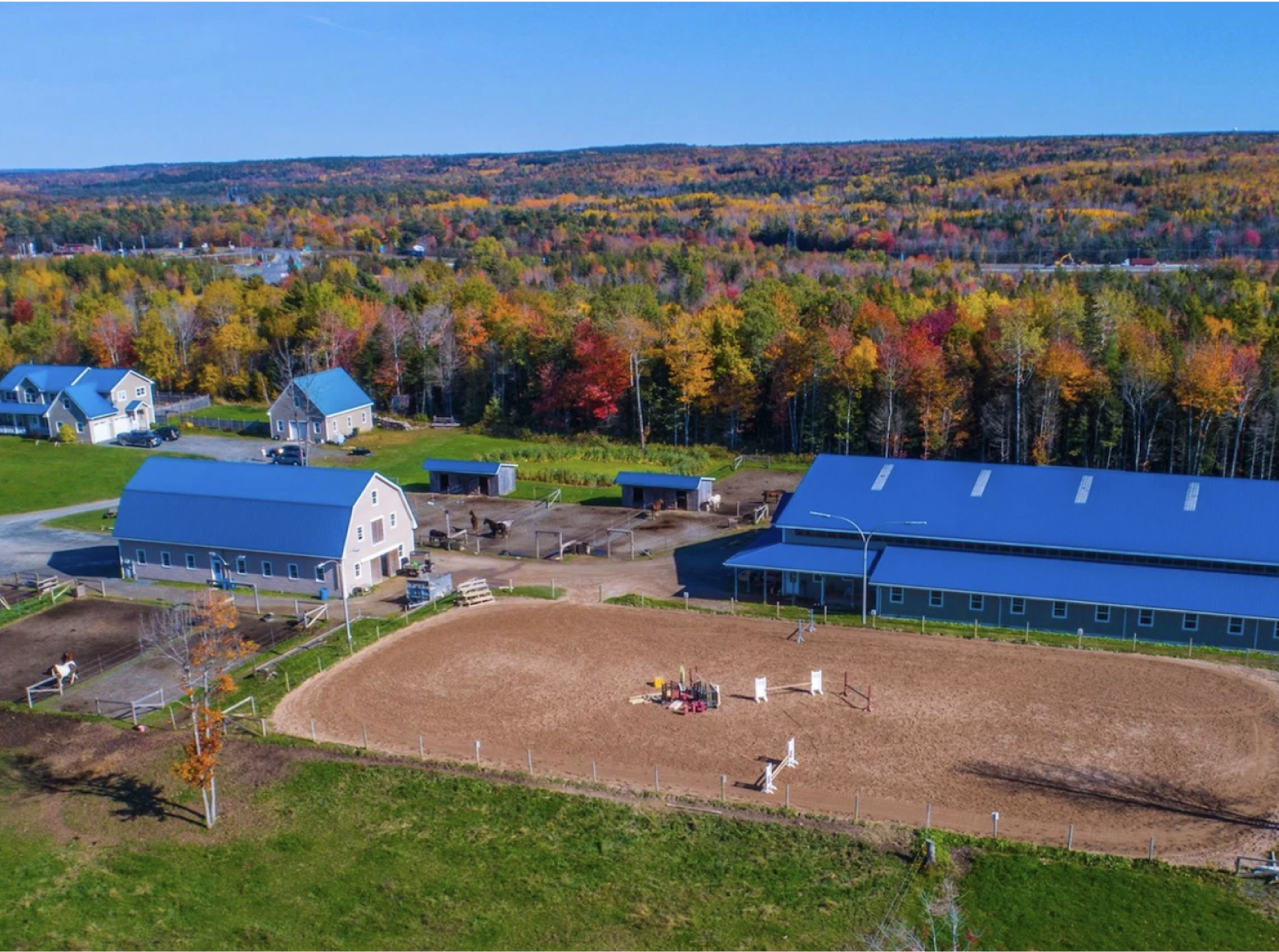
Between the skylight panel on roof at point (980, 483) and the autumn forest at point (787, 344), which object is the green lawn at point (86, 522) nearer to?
the autumn forest at point (787, 344)

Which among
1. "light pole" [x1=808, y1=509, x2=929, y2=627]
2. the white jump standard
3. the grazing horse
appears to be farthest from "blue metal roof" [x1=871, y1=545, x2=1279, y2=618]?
the grazing horse

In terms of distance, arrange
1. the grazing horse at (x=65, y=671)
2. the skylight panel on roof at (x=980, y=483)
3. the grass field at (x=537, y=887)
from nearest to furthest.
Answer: the grass field at (x=537, y=887) → the grazing horse at (x=65, y=671) → the skylight panel on roof at (x=980, y=483)

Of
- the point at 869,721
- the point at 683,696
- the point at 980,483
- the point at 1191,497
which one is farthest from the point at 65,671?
the point at 1191,497

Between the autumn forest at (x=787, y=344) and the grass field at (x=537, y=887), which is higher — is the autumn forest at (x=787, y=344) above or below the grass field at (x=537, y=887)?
above

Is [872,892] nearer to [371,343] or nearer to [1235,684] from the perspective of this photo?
[1235,684]

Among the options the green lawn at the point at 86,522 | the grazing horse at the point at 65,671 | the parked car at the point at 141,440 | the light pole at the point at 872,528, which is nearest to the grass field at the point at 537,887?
the grazing horse at the point at 65,671

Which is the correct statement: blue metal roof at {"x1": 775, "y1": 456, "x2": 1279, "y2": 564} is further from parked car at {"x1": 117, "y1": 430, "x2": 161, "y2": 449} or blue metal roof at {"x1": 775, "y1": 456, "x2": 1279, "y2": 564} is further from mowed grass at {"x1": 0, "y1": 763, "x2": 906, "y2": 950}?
parked car at {"x1": 117, "y1": 430, "x2": 161, "y2": 449}

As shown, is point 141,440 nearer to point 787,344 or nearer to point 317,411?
point 317,411
